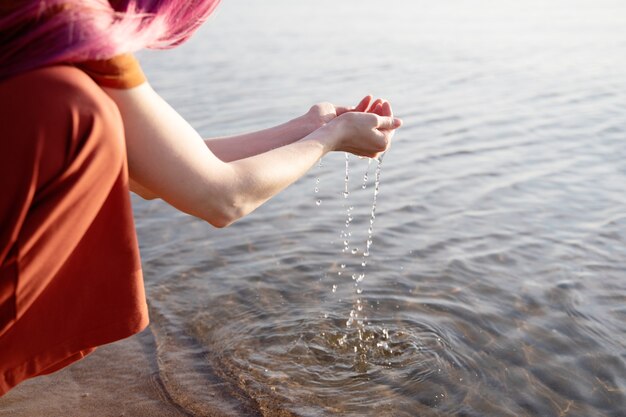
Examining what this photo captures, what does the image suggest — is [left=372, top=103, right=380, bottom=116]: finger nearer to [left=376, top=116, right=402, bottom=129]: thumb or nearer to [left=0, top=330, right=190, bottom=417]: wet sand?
[left=376, top=116, right=402, bottom=129]: thumb

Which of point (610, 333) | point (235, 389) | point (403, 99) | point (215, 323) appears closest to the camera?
point (235, 389)

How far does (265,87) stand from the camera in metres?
11.0

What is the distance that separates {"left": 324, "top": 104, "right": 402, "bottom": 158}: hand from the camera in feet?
8.95

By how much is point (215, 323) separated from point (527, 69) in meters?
8.19

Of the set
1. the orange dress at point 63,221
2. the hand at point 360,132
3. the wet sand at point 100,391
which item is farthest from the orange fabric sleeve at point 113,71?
the wet sand at point 100,391

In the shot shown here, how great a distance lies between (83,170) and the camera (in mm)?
1933

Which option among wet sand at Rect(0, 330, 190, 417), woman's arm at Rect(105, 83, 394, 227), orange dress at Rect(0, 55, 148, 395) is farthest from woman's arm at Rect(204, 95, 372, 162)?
wet sand at Rect(0, 330, 190, 417)

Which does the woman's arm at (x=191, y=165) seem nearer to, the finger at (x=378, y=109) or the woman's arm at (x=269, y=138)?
the woman's arm at (x=269, y=138)

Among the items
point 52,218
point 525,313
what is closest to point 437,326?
point 525,313

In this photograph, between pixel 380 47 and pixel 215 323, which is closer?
pixel 215 323

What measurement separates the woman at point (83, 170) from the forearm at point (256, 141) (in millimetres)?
537

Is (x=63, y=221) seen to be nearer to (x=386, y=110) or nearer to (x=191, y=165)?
(x=191, y=165)

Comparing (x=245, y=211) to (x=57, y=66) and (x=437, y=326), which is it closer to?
(x=57, y=66)

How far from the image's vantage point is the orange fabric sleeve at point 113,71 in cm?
197
